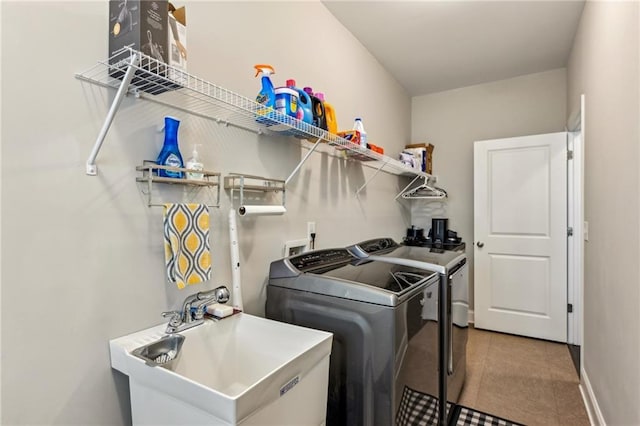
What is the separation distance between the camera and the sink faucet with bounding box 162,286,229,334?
47.3 inches

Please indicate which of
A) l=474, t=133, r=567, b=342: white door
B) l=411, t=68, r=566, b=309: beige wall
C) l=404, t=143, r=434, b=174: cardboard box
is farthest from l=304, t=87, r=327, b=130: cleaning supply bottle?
l=411, t=68, r=566, b=309: beige wall

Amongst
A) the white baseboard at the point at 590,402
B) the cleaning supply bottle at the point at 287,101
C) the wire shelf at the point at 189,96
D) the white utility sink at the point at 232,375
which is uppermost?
the cleaning supply bottle at the point at 287,101

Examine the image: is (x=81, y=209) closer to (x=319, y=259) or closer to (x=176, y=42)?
(x=176, y=42)

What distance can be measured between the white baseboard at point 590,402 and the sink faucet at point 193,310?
83.3 inches

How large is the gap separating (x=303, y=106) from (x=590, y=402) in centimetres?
251

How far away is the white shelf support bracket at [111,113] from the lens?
3.00 ft

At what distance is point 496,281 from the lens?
140 inches

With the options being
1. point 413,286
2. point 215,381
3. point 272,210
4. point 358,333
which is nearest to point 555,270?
point 413,286

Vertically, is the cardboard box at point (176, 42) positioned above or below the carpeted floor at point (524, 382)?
above

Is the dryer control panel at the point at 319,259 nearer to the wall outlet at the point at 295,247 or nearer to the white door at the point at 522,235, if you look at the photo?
the wall outlet at the point at 295,247

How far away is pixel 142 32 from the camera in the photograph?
988mm

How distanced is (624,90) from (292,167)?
5.26 ft

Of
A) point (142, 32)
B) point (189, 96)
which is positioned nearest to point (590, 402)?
point (189, 96)

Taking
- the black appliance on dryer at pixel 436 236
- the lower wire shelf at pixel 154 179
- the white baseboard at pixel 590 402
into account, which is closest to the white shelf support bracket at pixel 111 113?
the lower wire shelf at pixel 154 179
